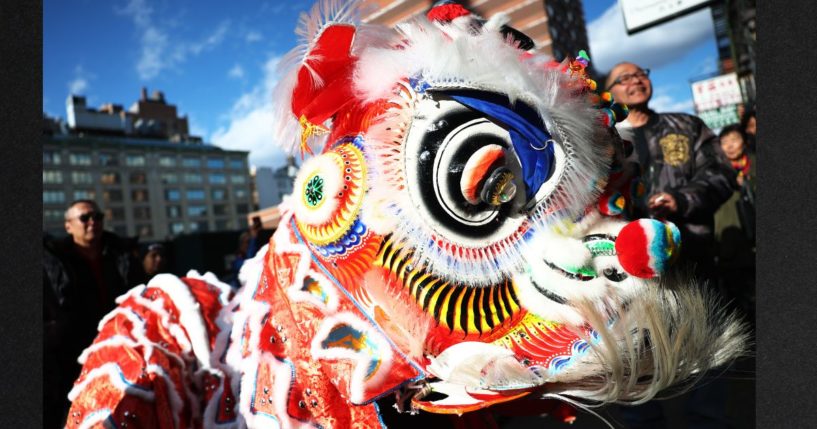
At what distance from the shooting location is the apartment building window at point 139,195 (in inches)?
686

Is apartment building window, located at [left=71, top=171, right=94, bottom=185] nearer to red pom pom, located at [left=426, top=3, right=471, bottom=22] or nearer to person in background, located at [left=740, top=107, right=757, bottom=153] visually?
person in background, located at [left=740, top=107, right=757, bottom=153]

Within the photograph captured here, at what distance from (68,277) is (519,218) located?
1533 millimetres

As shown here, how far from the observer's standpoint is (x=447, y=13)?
631 mm

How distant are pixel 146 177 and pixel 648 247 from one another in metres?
20.3

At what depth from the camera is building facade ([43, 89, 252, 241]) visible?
12500mm

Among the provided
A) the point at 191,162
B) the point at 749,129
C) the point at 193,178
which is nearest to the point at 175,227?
the point at 193,178

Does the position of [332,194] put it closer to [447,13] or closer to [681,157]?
[447,13]

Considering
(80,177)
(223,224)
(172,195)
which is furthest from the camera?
(223,224)

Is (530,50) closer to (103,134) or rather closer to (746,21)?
(746,21)

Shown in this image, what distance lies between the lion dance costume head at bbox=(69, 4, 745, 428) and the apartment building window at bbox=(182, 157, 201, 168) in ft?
66.2

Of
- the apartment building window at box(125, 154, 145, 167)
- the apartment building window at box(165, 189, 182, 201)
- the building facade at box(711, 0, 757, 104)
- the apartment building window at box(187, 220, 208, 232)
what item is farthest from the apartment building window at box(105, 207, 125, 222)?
the building facade at box(711, 0, 757, 104)

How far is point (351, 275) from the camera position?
2.06 feet

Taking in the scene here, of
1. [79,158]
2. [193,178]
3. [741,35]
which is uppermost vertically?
[193,178]

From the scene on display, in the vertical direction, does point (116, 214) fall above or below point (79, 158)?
below
